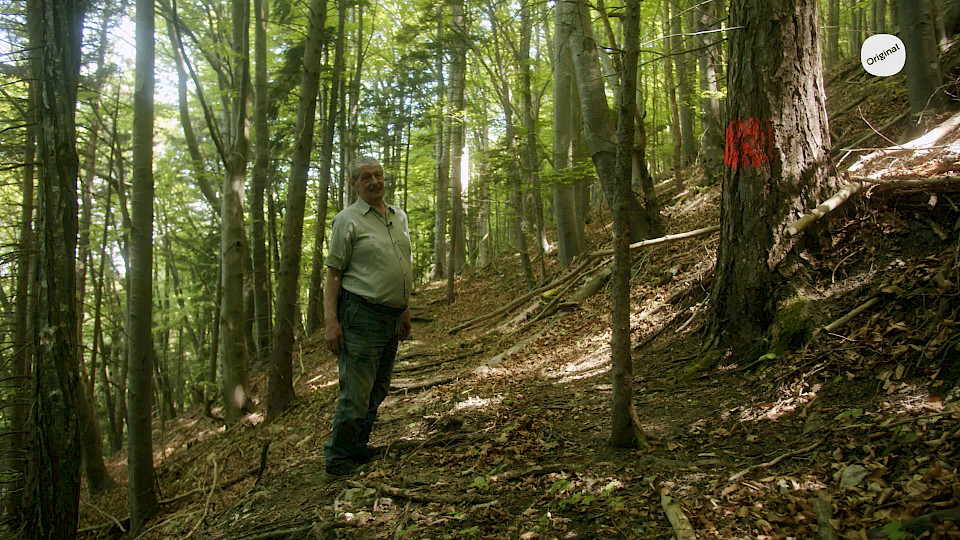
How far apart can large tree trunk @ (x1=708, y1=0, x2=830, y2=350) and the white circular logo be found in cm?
124

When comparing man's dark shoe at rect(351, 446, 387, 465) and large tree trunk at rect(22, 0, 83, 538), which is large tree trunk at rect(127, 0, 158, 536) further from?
man's dark shoe at rect(351, 446, 387, 465)

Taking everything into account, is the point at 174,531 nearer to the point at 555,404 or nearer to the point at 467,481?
the point at 467,481

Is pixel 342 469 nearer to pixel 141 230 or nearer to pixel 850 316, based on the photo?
pixel 141 230

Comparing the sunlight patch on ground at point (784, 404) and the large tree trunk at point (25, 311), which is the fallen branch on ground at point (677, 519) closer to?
the sunlight patch on ground at point (784, 404)

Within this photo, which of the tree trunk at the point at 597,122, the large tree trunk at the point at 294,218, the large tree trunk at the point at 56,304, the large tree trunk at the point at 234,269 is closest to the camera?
the large tree trunk at the point at 56,304

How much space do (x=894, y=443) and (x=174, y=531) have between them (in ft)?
18.8

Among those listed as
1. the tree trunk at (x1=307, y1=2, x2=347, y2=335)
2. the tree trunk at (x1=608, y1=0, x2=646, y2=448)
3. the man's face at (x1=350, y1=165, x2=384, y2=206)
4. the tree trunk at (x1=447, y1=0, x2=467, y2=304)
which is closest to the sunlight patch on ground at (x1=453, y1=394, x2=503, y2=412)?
the tree trunk at (x1=608, y1=0, x2=646, y2=448)

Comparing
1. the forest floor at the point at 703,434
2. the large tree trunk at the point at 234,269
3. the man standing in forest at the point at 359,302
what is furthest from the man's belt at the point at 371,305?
the large tree trunk at the point at 234,269

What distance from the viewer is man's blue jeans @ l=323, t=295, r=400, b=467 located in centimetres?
399

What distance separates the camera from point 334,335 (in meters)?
3.96

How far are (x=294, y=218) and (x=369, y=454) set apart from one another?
169 inches

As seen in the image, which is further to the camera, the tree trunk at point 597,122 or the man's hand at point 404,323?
the tree trunk at point 597,122

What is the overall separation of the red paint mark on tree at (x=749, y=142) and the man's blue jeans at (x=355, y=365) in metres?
3.00

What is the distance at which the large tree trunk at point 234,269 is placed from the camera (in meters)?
8.35
